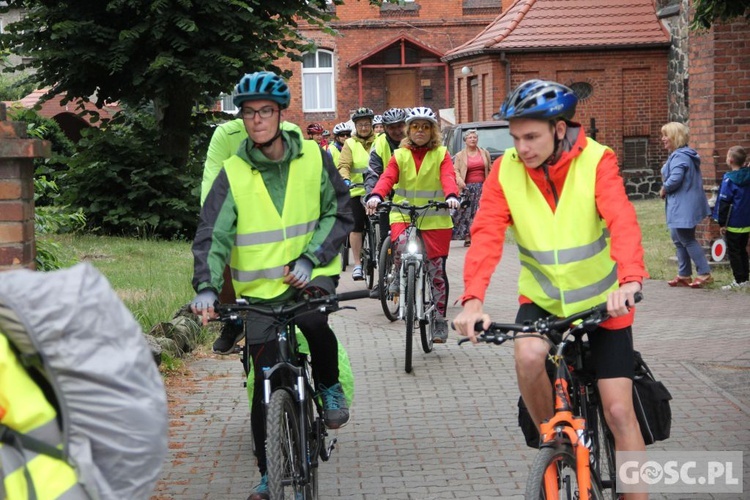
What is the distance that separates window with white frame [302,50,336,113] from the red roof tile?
496 inches

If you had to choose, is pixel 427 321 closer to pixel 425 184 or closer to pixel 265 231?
pixel 425 184

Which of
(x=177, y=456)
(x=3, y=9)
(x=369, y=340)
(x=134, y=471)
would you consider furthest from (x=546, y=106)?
(x=3, y=9)

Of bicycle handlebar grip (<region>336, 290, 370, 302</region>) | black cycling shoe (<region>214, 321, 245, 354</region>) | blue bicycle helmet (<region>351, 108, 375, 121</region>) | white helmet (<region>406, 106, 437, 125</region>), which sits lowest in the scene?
black cycling shoe (<region>214, 321, 245, 354</region>)

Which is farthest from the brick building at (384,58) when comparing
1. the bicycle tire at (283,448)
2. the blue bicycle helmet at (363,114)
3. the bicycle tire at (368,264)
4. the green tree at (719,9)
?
the bicycle tire at (283,448)

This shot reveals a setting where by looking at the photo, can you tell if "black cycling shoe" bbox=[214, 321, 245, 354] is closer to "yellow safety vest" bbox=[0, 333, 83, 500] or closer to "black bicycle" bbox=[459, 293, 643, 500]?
"black bicycle" bbox=[459, 293, 643, 500]

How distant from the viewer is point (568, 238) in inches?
191

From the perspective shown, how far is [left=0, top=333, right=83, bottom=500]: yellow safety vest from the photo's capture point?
2.85 m

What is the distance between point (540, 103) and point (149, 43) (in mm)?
14006

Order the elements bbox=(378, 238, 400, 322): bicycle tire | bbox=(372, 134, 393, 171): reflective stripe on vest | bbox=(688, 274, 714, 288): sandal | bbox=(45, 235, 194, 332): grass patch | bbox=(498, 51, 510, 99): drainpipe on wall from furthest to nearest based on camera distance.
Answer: bbox=(498, 51, 510, 99): drainpipe on wall < bbox=(688, 274, 714, 288): sandal < bbox=(372, 134, 393, 171): reflective stripe on vest < bbox=(378, 238, 400, 322): bicycle tire < bbox=(45, 235, 194, 332): grass patch

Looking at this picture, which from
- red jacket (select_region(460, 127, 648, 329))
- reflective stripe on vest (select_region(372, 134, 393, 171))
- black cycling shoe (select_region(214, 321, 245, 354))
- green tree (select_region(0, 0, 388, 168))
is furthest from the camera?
green tree (select_region(0, 0, 388, 168))

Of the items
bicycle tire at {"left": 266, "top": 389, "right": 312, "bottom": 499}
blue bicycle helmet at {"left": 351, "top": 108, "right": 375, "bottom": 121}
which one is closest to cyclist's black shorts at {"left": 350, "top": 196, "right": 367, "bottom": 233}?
blue bicycle helmet at {"left": 351, "top": 108, "right": 375, "bottom": 121}

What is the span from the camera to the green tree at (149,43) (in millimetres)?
17641

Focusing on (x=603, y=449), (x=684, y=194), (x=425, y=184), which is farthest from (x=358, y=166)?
(x=603, y=449)

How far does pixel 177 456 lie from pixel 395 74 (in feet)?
134
